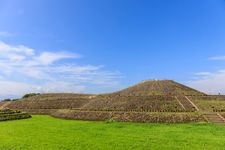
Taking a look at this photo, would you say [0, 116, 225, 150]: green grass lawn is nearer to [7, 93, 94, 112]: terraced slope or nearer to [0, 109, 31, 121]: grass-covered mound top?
[0, 109, 31, 121]: grass-covered mound top

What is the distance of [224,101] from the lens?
58812mm

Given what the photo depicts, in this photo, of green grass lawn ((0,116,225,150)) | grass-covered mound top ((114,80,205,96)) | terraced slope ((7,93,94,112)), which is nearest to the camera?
green grass lawn ((0,116,225,150))

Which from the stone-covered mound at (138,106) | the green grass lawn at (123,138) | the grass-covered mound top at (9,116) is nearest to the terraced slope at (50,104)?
the stone-covered mound at (138,106)

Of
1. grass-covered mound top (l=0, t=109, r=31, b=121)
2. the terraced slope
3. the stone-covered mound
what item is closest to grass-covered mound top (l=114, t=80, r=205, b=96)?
the stone-covered mound

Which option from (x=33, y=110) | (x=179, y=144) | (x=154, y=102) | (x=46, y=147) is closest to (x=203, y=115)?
(x=154, y=102)

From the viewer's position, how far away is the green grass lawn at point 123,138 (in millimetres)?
28453

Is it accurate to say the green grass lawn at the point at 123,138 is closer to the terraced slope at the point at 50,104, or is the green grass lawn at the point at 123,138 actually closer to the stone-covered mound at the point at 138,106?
the stone-covered mound at the point at 138,106

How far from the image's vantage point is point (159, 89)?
72188 mm

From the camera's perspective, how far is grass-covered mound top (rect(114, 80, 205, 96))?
225ft

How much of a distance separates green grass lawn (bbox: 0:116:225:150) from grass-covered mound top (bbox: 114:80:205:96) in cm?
2714

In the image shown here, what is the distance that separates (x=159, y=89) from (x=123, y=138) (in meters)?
41.6

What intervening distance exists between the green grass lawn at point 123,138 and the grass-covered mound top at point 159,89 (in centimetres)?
2714

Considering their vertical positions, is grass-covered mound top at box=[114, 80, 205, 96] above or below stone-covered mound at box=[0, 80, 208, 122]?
above

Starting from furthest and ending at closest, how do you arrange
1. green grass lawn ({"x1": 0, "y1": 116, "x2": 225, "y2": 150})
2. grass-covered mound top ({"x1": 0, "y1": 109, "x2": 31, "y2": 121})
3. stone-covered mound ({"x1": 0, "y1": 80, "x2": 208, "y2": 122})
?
grass-covered mound top ({"x1": 0, "y1": 109, "x2": 31, "y2": 121})
stone-covered mound ({"x1": 0, "y1": 80, "x2": 208, "y2": 122})
green grass lawn ({"x1": 0, "y1": 116, "x2": 225, "y2": 150})
